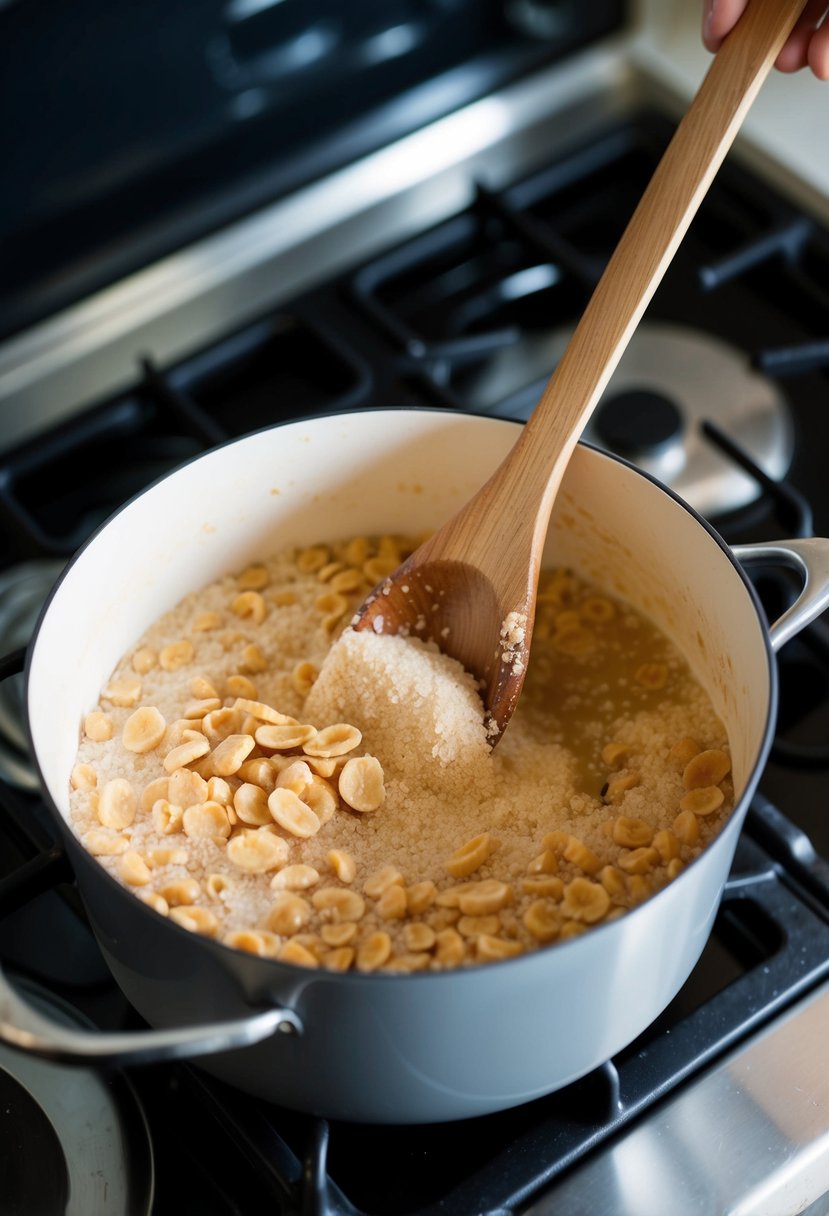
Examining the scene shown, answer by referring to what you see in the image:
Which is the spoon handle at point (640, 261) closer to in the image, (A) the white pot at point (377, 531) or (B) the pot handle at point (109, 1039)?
(A) the white pot at point (377, 531)

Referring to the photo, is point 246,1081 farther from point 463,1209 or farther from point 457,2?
point 457,2

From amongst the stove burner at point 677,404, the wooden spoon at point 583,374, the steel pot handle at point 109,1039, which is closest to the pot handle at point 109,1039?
the steel pot handle at point 109,1039

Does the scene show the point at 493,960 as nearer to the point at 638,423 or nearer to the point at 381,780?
the point at 381,780

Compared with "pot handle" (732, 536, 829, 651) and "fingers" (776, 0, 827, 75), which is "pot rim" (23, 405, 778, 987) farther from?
"fingers" (776, 0, 827, 75)

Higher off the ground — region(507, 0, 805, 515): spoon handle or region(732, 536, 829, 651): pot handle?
region(507, 0, 805, 515): spoon handle

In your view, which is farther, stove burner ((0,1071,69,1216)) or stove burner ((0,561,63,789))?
stove burner ((0,561,63,789))

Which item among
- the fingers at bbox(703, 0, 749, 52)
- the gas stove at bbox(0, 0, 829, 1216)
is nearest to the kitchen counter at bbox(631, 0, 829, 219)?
the gas stove at bbox(0, 0, 829, 1216)

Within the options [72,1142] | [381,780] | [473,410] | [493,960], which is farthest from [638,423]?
[72,1142]

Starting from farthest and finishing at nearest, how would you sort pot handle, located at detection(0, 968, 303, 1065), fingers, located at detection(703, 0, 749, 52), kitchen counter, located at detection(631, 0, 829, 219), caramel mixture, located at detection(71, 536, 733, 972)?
1. kitchen counter, located at detection(631, 0, 829, 219)
2. fingers, located at detection(703, 0, 749, 52)
3. caramel mixture, located at detection(71, 536, 733, 972)
4. pot handle, located at detection(0, 968, 303, 1065)
